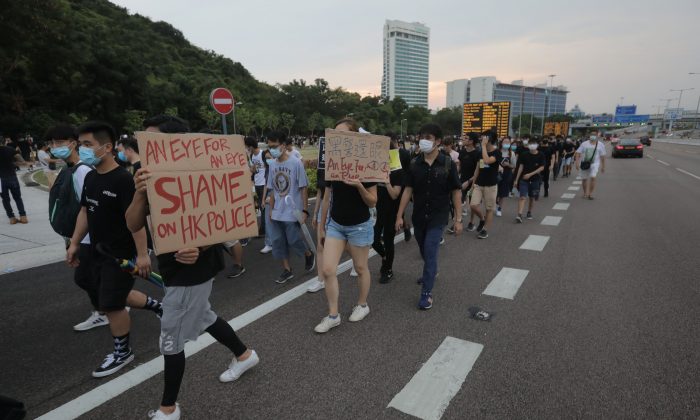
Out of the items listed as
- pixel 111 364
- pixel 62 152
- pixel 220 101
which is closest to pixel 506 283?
pixel 111 364

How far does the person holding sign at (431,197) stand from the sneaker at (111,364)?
2.73m

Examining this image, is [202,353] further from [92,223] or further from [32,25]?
[32,25]

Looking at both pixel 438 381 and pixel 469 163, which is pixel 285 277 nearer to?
pixel 438 381

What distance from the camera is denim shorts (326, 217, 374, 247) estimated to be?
11.4ft

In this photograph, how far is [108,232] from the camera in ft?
9.00

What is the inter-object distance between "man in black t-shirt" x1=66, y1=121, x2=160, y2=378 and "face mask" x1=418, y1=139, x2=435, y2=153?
272cm

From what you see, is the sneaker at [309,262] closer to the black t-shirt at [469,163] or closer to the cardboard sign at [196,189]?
the cardboard sign at [196,189]

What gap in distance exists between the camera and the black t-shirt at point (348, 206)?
135 inches

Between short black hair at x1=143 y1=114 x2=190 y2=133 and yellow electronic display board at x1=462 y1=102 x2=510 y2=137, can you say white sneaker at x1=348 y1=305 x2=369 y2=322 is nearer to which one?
short black hair at x1=143 y1=114 x2=190 y2=133

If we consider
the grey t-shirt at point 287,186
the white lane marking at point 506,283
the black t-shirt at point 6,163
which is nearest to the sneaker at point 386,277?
the white lane marking at point 506,283

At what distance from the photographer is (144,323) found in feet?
12.2

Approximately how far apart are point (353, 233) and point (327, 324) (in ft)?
2.90

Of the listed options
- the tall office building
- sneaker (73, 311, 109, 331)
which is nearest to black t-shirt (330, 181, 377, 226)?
sneaker (73, 311, 109, 331)

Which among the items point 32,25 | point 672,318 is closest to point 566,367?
point 672,318
